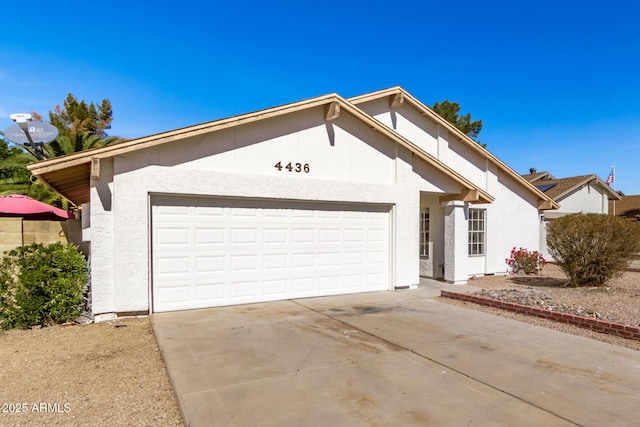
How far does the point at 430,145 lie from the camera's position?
13.5 m

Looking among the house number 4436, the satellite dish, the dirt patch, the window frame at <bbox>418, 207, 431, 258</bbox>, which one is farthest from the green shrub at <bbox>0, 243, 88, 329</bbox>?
the window frame at <bbox>418, 207, 431, 258</bbox>

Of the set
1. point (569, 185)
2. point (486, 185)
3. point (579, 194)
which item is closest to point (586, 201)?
point (579, 194)

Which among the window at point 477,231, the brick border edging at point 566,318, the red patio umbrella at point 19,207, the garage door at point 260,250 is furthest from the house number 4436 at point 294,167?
the red patio umbrella at point 19,207

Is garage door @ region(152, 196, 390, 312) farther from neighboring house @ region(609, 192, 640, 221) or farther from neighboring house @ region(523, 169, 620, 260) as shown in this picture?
neighboring house @ region(609, 192, 640, 221)

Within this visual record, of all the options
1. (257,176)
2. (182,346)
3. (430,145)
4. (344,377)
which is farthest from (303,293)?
(430,145)

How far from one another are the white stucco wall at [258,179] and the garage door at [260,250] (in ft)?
0.96

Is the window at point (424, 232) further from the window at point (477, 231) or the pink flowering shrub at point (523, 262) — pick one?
the pink flowering shrub at point (523, 262)

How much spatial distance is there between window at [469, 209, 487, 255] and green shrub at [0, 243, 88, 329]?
1128cm

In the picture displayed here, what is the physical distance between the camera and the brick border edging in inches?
236

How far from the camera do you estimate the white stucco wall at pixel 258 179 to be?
716 centimetres

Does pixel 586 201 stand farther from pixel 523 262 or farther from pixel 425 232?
pixel 425 232

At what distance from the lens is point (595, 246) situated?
991 cm

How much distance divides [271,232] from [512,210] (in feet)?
32.3

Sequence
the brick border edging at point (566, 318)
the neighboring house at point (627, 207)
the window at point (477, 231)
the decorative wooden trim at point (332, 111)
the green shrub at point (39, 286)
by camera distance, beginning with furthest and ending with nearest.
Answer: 1. the neighboring house at point (627, 207)
2. the window at point (477, 231)
3. the decorative wooden trim at point (332, 111)
4. the green shrub at point (39, 286)
5. the brick border edging at point (566, 318)
